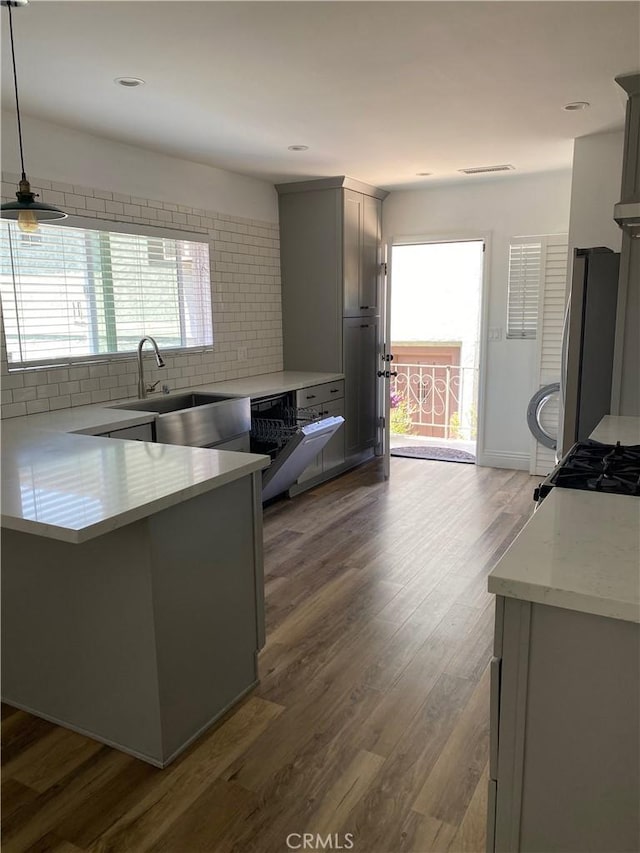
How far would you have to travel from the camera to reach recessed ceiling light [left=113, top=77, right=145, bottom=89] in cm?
281

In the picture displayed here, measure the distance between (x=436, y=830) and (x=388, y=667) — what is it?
2.73 feet

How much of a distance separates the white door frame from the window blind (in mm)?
207

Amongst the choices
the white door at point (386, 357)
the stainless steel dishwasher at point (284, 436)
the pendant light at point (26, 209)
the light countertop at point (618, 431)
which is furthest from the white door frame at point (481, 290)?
the pendant light at point (26, 209)

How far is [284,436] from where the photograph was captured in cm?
450

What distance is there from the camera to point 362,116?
3455mm

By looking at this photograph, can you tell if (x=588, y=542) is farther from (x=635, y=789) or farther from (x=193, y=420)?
(x=193, y=420)

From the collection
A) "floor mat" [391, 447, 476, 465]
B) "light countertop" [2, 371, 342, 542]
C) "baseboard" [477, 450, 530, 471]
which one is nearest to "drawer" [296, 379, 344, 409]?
"floor mat" [391, 447, 476, 465]

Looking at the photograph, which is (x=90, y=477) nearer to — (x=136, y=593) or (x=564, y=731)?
(x=136, y=593)

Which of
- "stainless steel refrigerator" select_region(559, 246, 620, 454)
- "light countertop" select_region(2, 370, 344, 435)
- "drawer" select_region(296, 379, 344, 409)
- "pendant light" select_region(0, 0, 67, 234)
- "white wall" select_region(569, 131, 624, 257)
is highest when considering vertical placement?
"white wall" select_region(569, 131, 624, 257)

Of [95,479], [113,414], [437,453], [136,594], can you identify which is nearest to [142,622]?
[136,594]

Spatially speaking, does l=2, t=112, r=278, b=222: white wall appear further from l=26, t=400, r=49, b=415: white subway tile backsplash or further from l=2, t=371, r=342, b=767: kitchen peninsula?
l=2, t=371, r=342, b=767: kitchen peninsula

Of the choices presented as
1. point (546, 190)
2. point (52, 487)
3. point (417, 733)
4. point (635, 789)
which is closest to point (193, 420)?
point (52, 487)

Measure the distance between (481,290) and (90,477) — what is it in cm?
451

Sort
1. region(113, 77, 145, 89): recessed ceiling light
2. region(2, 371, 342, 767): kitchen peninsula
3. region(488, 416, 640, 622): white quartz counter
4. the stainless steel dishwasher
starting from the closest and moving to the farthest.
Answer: region(488, 416, 640, 622): white quartz counter, region(2, 371, 342, 767): kitchen peninsula, region(113, 77, 145, 89): recessed ceiling light, the stainless steel dishwasher
